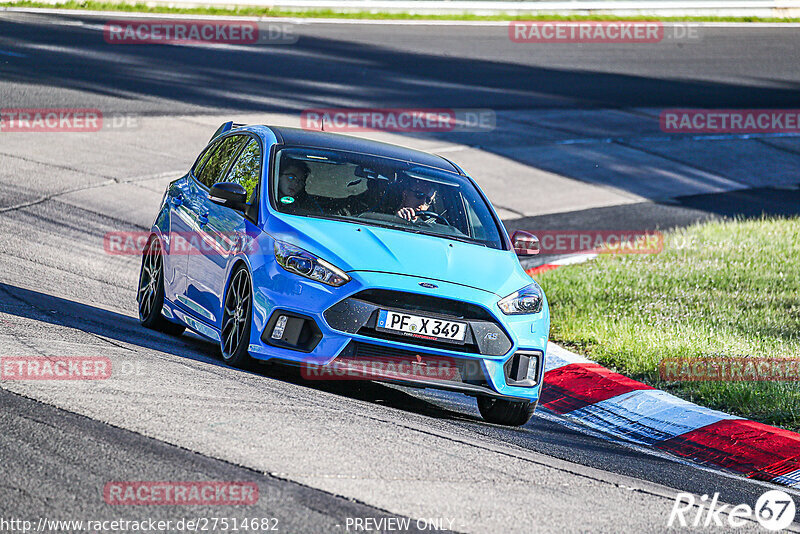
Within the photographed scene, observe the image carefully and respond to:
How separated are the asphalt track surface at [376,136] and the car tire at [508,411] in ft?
0.47

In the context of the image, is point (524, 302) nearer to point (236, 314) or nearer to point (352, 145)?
point (236, 314)

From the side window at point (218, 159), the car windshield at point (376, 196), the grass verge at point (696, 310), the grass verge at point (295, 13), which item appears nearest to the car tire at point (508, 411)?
the car windshield at point (376, 196)

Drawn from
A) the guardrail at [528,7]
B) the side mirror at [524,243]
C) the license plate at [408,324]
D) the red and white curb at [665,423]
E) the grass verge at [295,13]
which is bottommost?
the red and white curb at [665,423]

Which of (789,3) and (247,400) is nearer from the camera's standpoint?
(247,400)

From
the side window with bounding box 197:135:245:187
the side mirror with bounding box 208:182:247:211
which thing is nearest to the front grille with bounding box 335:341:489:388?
the side mirror with bounding box 208:182:247:211

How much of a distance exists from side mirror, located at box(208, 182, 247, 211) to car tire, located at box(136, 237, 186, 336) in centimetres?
132

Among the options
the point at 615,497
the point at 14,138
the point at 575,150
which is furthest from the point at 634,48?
the point at 615,497

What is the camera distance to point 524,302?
730cm

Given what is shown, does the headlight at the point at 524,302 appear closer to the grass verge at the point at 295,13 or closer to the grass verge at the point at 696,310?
the grass verge at the point at 696,310

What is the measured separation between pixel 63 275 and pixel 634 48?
24175 mm

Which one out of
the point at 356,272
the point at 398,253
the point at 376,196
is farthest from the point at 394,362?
the point at 376,196

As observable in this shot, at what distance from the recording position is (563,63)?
28.3 meters

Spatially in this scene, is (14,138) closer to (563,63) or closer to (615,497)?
(615,497)

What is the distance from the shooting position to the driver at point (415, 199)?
26.1 feet
